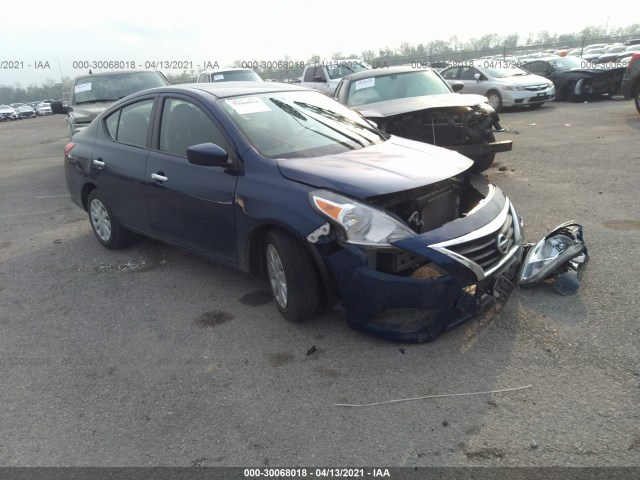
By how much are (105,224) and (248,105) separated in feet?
7.61

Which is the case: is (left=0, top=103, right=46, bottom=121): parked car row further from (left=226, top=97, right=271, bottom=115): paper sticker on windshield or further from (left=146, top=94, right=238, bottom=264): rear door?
(left=226, top=97, right=271, bottom=115): paper sticker on windshield

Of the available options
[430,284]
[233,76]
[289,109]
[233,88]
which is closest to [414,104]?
[289,109]

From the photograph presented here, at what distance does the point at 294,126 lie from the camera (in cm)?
430

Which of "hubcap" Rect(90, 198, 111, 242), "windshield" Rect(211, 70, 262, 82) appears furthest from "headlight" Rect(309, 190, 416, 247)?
"windshield" Rect(211, 70, 262, 82)

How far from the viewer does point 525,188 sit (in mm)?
6875

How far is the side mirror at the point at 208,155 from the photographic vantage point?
3824 millimetres

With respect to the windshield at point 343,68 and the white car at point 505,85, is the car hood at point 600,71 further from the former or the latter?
the windshield at point 343,68

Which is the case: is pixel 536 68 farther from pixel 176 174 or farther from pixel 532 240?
pixel 176 174

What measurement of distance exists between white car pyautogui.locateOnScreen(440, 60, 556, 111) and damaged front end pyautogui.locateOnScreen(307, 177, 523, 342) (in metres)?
13.2

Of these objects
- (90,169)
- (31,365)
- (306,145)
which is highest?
(306,145)

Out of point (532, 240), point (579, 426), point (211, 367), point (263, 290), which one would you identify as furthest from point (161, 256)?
point (579, 426)

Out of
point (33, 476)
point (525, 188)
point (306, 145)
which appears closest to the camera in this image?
point (33, 476)

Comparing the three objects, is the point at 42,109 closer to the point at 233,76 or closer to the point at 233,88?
the point at 233,76

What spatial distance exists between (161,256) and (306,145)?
2237 millimetres
